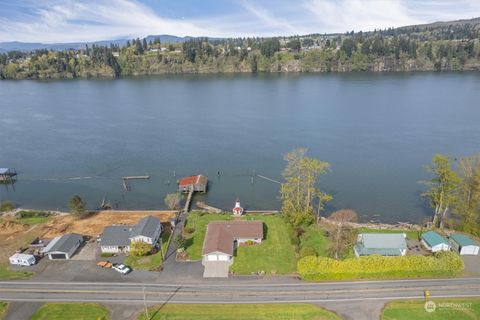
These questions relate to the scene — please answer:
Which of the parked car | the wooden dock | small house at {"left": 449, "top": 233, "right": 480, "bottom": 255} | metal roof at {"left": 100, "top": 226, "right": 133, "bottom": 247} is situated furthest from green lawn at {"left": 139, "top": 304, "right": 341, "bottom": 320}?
the wooden dock

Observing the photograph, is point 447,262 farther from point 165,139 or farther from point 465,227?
point 165,139

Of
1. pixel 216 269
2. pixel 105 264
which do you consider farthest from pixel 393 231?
pixel 105 264

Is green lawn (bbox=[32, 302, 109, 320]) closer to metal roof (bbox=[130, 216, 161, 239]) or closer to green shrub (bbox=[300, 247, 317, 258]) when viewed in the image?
metal roof (bbox=[130, 216, 161, 239])

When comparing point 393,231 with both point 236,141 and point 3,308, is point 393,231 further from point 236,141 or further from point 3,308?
point 236,141

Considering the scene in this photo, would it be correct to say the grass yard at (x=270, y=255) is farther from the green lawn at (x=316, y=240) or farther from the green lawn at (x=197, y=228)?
the green lawn at (x=197, y=228)

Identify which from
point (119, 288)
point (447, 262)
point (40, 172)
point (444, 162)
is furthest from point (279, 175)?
point (40, 172)
